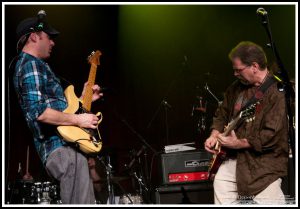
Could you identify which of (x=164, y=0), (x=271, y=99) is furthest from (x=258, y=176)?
(x=164, y=0)

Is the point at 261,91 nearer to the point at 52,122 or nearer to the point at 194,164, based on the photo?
the point at 194,164

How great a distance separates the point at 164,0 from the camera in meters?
3.76

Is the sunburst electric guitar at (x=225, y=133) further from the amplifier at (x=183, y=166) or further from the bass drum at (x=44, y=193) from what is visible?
the bass drum at (x=44, y=193)

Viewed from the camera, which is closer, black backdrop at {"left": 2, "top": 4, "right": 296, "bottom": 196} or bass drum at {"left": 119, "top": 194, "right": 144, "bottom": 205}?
bass drum at {"left": 119, "top": 194, "right": 144, "bottom": 205}

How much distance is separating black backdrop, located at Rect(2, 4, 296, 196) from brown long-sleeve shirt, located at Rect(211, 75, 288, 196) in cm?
239

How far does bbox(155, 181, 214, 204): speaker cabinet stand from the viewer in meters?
4.39

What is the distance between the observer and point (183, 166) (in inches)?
175

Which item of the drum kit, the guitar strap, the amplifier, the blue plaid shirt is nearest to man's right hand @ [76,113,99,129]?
the blue plaid shirt

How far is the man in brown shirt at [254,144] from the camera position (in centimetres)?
368

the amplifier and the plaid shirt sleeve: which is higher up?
the plaid shirt sleeve

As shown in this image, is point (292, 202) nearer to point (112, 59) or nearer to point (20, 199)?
point (20, 199)

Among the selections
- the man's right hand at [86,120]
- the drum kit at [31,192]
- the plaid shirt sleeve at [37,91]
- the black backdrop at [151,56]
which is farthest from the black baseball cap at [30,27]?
the black backdrop at [151,56]

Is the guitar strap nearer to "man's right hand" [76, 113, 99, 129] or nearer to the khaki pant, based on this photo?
the khaki pant

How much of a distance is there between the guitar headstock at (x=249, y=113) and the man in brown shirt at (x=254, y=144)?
0.07ft
